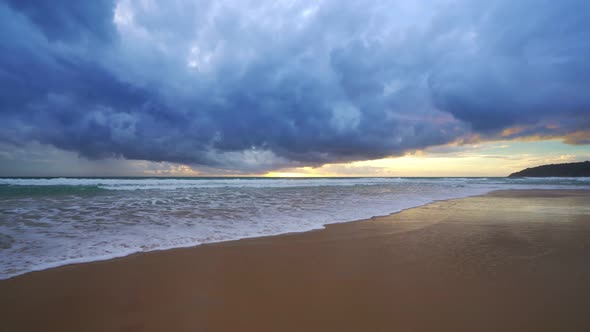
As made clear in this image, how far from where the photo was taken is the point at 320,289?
3.02 metres

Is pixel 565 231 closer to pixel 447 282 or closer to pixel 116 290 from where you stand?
pixel 447 282

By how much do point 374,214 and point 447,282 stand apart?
5.39 metres

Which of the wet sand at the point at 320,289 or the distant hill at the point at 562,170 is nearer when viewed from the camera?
the wet sand at the point at 320,289

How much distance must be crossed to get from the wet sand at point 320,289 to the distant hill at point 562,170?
96493mm

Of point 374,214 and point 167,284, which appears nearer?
point 167,284

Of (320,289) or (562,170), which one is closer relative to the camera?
(320,289)

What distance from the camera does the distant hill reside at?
69.8 m

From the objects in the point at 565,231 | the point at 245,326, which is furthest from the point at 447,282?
the point at 565,231

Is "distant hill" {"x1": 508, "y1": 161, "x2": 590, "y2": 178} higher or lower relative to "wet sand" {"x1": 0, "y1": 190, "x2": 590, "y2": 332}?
higher

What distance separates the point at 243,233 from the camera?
19.3ft

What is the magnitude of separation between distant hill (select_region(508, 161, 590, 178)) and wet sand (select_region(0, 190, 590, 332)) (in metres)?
96.5

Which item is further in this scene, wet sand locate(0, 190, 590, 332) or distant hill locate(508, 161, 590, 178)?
distant hill locate(508, 161, 590, 178)

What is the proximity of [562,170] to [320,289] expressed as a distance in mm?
108967

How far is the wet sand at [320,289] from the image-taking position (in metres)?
2.39
